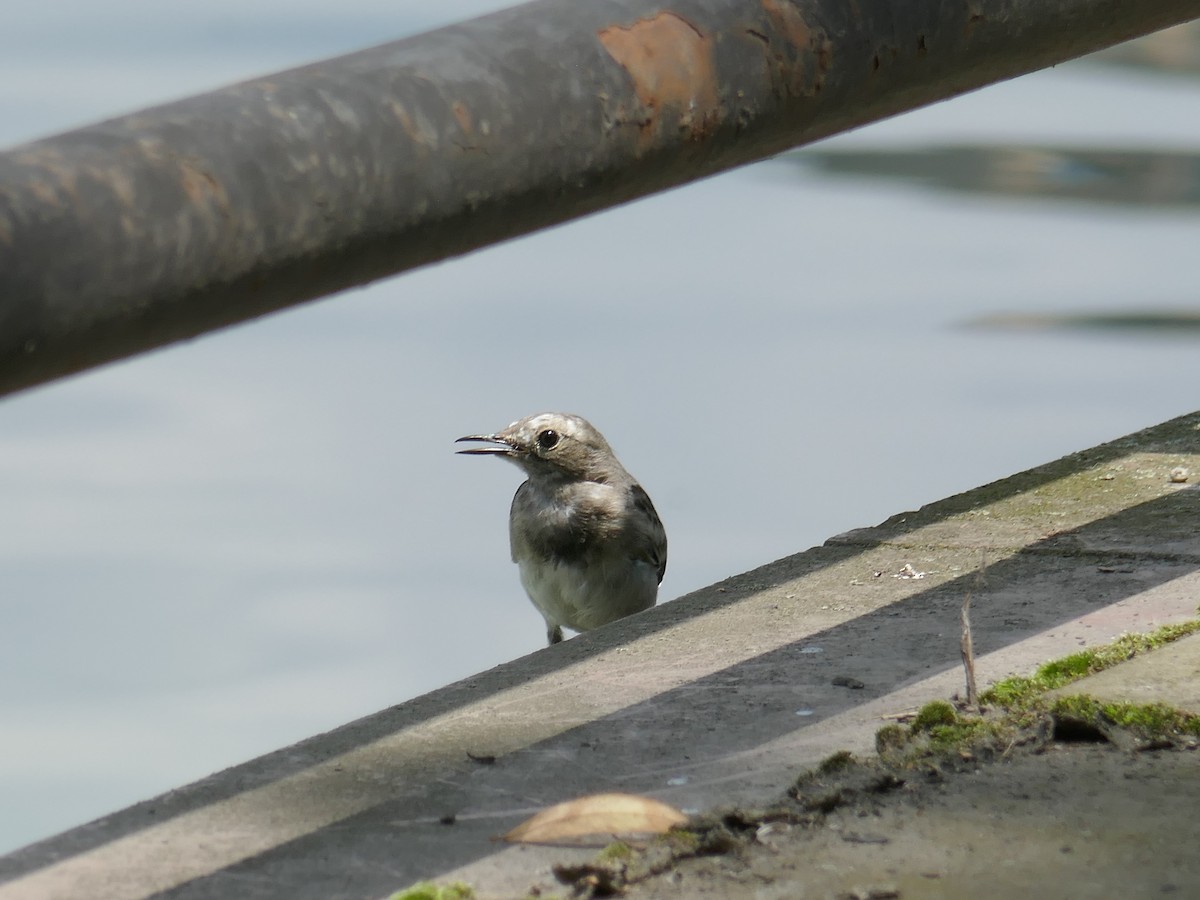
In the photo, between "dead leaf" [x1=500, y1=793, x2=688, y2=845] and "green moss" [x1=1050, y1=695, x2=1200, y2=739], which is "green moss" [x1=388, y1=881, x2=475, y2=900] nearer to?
"dead leaf" [x1=500, y1=793, x2=688, y2=845]

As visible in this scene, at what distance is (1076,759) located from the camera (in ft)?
9.87

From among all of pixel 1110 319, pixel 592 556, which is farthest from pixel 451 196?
pixel 1110 319

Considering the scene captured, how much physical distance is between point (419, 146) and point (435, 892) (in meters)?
0.97

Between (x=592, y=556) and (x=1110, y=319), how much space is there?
9.65 m

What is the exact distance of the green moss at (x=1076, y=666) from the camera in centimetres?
331

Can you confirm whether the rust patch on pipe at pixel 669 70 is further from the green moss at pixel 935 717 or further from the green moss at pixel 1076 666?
the green moss at pixel 1076 666

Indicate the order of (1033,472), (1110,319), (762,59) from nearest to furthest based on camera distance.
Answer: (762,59) < (1033,472) < (1110,319)

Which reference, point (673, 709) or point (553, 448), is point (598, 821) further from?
Result: point (553, 448)

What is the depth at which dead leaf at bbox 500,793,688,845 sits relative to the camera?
2.79 metres

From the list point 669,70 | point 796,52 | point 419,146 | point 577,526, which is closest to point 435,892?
point 419,146

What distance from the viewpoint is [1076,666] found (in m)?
3.46

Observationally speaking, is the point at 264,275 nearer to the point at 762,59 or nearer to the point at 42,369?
the point at 42,369

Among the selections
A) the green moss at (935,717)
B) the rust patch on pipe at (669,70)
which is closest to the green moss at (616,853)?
the green moss at (935,717)

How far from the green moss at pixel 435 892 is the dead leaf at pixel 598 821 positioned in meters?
0.25
